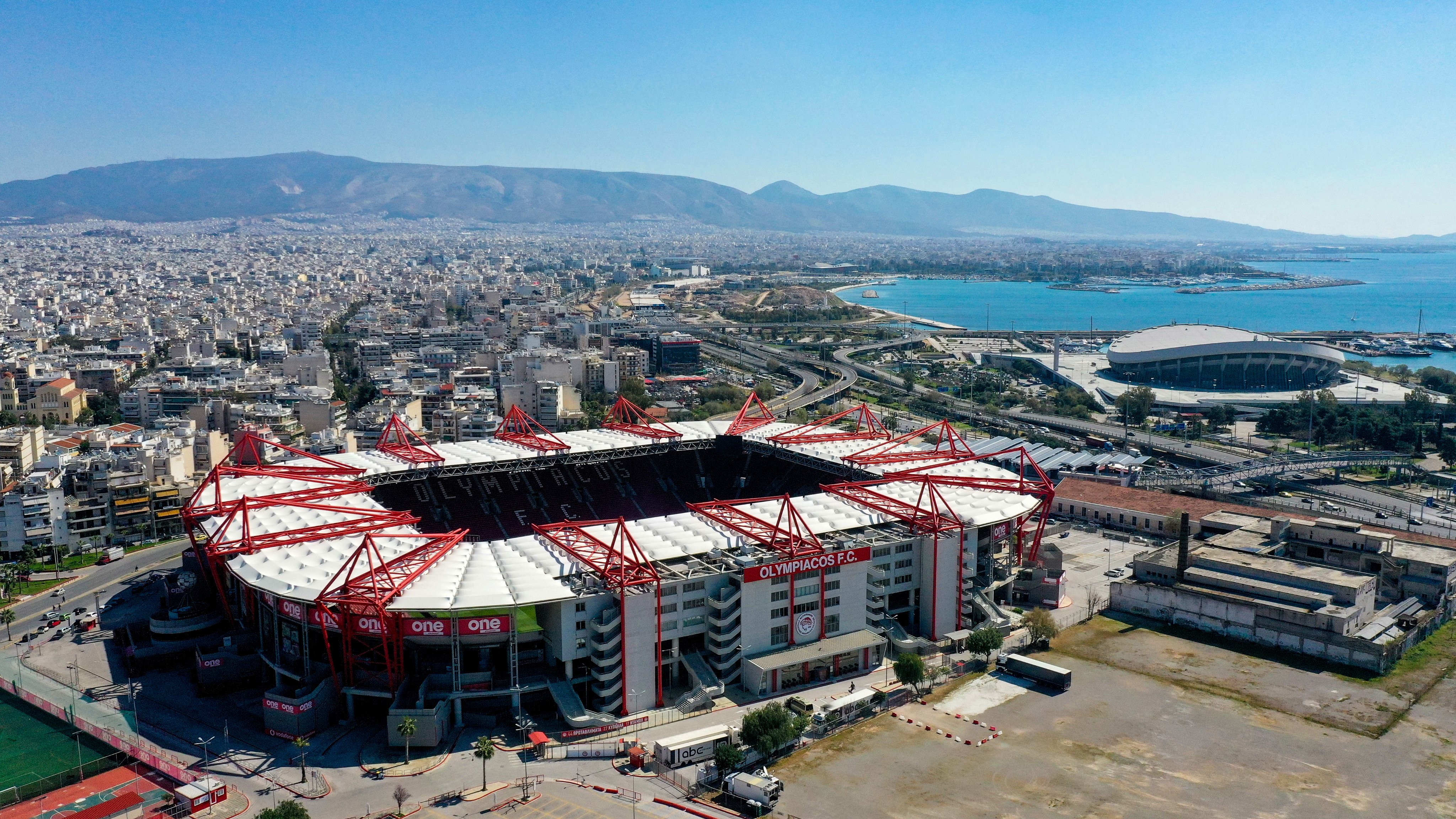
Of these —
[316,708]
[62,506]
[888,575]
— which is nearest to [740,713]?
[888,575]

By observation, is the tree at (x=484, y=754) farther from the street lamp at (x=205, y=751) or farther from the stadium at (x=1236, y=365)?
the stadium at (x=1236, y=365)

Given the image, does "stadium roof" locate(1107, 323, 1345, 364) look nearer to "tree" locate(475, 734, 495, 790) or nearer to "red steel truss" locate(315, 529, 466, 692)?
"red steel truss" locate(315, 529, 466, 692)

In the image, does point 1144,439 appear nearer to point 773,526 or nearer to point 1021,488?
point 1021,488

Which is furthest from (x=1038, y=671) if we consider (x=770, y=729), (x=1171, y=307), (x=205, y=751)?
(x=1171, y=307)

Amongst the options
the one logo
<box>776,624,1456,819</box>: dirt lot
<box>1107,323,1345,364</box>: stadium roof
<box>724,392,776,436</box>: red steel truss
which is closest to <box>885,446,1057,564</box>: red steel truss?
the one logo

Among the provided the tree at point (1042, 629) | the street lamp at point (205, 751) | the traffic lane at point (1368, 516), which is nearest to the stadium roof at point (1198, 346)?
the traffic lane at point (1368, 516)
